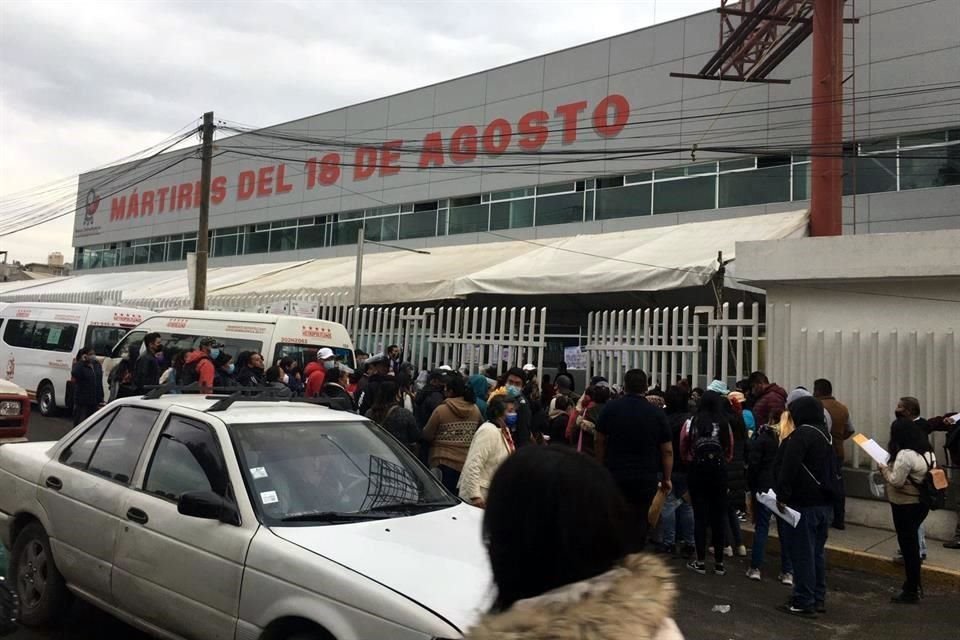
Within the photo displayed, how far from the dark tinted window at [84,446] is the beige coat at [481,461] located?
261 cm

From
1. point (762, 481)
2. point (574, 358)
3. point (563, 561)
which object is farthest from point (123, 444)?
point (574, 358)

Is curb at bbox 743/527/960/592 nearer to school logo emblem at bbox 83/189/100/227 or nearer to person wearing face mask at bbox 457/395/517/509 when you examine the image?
person wearing face mask at bbox 457/395/517/509

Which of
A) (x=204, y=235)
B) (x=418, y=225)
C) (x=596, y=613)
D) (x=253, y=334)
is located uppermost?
(x=418, y=225)

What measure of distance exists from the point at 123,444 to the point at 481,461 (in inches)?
103

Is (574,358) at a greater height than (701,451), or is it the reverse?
(574,358)

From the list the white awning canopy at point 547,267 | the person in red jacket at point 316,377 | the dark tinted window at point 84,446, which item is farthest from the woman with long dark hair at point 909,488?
the person in red jacket at point 316,377

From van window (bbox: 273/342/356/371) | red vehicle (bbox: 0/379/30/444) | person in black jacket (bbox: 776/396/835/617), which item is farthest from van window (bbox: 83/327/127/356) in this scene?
person in black jacket (bbox: 776/396/835/617)

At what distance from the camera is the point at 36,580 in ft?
15.2

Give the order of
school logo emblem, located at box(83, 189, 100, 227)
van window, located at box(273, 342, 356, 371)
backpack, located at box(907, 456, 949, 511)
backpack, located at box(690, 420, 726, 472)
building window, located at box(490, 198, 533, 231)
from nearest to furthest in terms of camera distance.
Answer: backpack, located at box(907, 456, 949, 511)
backpack, located at box(690, 420, 726, 472)
van window, located at box(273, 342, 356, 371)
building window, located at box(490, 198, 533, 231)
school logo emblem, located at box(83, 189, 100, 227)

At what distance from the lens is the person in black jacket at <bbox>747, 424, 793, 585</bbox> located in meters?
6.72

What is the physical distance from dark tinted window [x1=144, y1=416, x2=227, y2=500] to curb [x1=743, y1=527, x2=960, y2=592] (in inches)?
247

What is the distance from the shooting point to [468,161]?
2330 cm

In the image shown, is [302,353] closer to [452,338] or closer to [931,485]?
[452,338]

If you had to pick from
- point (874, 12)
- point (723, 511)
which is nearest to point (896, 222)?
point (874, 12)
